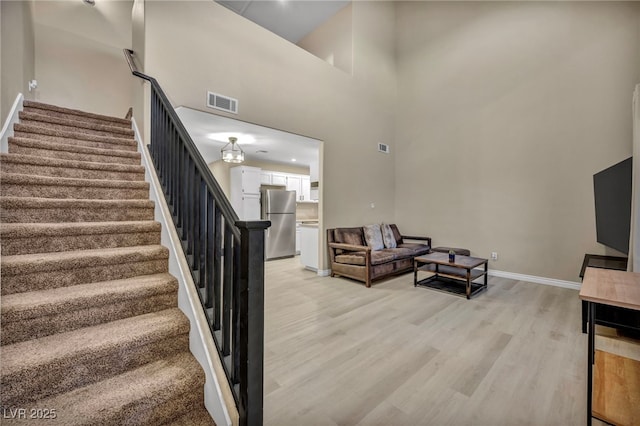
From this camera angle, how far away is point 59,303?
1.42 metres

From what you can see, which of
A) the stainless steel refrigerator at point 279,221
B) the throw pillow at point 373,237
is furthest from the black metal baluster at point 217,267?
the stainless steel refrigerator at point 279,221

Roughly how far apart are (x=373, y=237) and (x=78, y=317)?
14.0 ft

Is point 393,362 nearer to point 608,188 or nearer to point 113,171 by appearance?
point 113,171

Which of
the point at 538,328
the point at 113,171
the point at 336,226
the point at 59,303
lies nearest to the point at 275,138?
the point at 336,226

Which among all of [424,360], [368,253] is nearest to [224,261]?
[424,360]

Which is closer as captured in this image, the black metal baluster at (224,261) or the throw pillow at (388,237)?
the black metal baluster at (224,261)

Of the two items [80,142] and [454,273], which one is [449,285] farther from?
[80,142]

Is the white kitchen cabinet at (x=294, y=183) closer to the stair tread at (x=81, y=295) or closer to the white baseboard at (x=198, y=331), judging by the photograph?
the white baseboard at (x=198, y=331)

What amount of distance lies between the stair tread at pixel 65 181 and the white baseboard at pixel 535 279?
540 cm

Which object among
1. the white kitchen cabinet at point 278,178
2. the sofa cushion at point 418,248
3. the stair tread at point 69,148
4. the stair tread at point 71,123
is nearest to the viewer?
the stair tread at point 69,148

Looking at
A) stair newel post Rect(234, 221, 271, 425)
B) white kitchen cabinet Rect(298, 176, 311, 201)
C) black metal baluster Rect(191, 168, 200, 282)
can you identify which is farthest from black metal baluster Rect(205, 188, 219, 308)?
white kitchen cabinet Rect(298, 176, 311, 201)

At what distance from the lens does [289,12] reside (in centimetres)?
564

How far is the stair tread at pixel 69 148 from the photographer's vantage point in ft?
7.72

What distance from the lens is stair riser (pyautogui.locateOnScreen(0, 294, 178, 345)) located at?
4.36 ft
